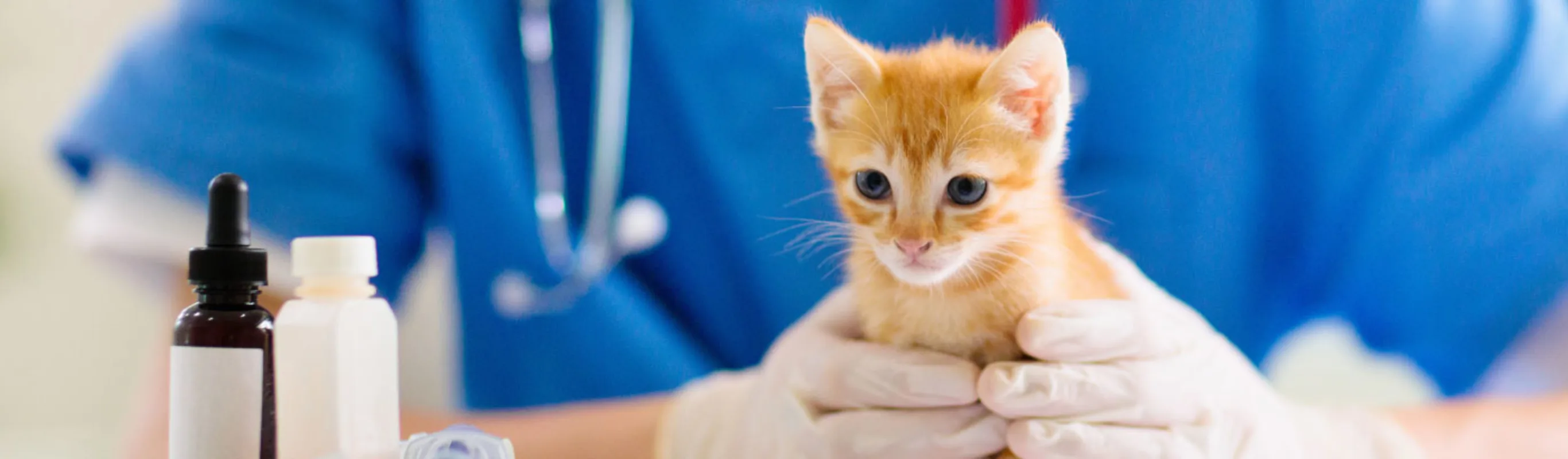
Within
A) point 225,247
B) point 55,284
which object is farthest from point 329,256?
point 55,284

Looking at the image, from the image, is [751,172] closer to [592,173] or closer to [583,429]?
[592,173]

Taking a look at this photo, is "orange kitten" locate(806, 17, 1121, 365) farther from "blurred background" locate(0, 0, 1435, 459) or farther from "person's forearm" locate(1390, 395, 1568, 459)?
"blurred background" locate(0, 0, 1435, 459)

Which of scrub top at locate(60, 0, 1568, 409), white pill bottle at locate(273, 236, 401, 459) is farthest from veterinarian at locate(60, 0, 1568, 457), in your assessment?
white pill bottle at locate(273, 236, 401, 459)

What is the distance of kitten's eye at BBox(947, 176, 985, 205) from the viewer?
80cm

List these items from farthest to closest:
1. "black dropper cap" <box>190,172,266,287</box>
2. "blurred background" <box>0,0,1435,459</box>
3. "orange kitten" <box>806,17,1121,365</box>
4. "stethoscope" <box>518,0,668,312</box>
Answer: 1. "blurred background" <box>0,0,1435,459</box>
2. "stethoscope" <box>518,0,668,312</box>
3. "orange kitten" <box>806,17,1121,365</box>
4. "black dropper cap" <box>190,172,266,287</box>

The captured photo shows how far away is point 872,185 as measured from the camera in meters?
0.83

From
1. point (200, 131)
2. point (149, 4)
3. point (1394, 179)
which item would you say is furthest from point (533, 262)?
point (1394, 179)

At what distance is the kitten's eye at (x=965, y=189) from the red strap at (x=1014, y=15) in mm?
402

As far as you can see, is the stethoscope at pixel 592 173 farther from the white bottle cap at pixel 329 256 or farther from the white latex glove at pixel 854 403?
the white bottle cap at pixel 329 256

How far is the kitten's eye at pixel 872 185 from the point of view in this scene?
0.82 m

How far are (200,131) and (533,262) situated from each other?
46 centimetres

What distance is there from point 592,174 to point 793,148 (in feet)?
1.00

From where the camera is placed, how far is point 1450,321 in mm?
1251

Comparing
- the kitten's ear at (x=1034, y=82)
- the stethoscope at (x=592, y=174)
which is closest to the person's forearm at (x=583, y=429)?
the stethoscope at (x=592, y=174)
